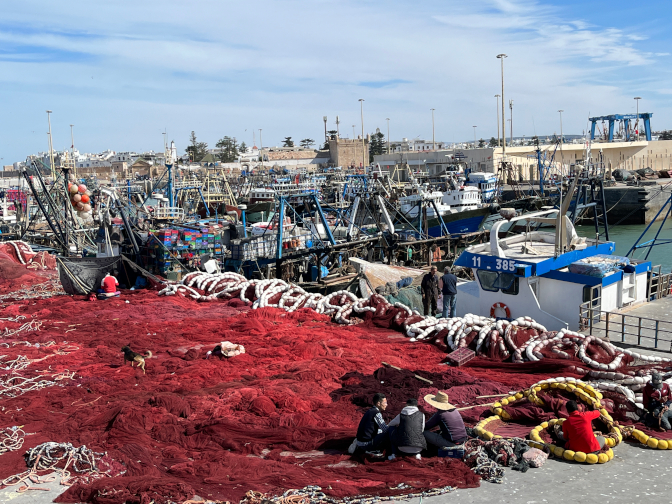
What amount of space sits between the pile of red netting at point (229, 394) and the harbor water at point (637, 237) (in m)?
20.5

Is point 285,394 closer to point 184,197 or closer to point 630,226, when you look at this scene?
point 184,197

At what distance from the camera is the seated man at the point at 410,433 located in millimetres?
5906

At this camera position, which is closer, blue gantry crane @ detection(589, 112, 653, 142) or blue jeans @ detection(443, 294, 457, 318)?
blue jeans @ detection(443, 294, 457, 318)

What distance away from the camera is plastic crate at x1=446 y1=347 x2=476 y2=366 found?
9.17m

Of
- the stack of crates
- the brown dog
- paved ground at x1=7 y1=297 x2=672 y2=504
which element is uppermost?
the stack of crates

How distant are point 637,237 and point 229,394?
36707 millimetres

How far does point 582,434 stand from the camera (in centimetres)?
592

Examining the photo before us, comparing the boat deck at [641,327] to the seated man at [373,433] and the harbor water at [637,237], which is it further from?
the harbor water at [637,237]

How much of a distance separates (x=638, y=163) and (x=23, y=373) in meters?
64.0

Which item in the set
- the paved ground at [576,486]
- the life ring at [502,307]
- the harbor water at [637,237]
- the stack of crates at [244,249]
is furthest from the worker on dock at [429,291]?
the harbor water at [637,237]

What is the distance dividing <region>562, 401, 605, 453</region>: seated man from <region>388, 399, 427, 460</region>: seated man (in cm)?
141

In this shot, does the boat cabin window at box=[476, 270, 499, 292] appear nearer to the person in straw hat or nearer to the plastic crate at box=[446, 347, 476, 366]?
the plastic crate at box=[446, 347, 476, 366]

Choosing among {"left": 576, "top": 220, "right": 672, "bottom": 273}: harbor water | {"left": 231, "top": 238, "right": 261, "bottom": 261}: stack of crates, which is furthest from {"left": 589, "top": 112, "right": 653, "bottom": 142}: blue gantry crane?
{"left": 231, "top": 238, "right": 261, "bottom": 261}: stack of crates

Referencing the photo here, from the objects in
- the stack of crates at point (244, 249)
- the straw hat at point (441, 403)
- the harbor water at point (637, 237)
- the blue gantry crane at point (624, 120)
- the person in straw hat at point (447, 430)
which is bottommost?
the harbor water at point (637, 237)
